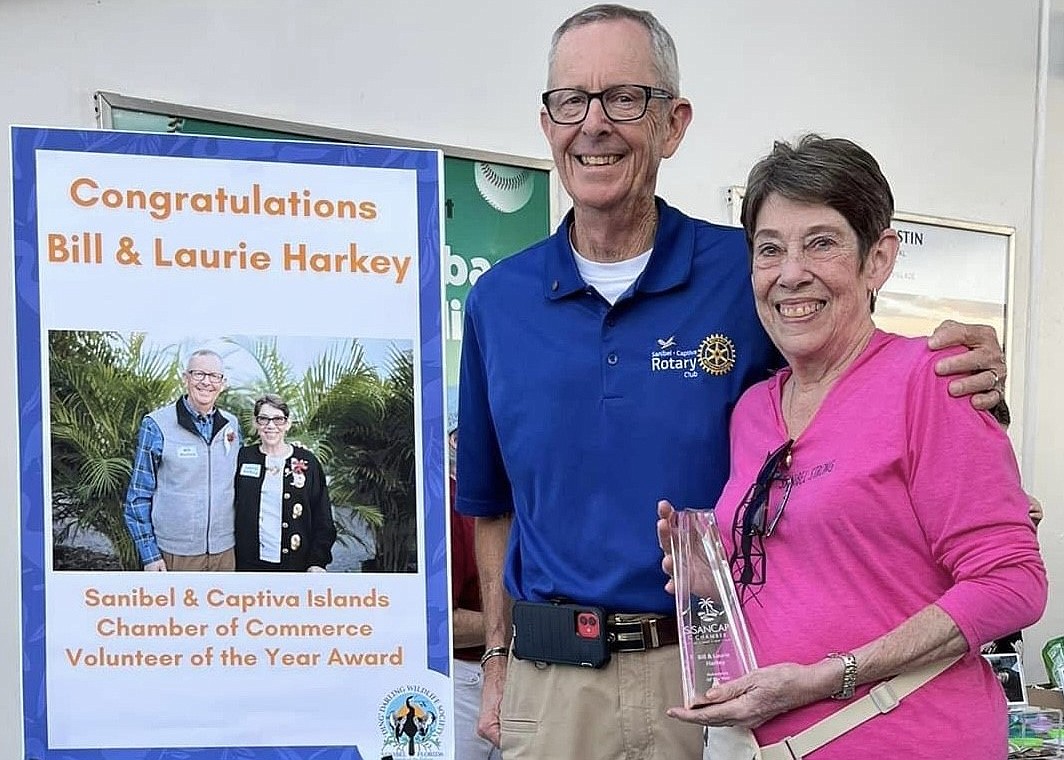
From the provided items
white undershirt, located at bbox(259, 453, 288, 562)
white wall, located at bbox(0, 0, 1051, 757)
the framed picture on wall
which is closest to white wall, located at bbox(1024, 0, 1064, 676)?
white wall, located at bbox(0, 0, 1051, 757)

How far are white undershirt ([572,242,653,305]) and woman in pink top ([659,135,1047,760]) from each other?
25cm

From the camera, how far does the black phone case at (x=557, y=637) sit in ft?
6.08

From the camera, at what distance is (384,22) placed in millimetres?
3047

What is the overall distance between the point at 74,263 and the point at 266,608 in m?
0.58

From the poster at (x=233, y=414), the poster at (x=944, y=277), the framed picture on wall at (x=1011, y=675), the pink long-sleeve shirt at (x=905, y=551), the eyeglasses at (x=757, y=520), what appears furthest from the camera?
the poster at (x=944, y=277)

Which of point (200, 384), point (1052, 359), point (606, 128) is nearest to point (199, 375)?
point (200, 384)

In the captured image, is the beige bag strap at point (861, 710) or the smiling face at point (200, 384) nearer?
the beige bag strap at point (861, 710)

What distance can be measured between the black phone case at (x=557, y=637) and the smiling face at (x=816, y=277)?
52cm

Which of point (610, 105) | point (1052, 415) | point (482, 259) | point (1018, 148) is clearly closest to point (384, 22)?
point (482, 259)

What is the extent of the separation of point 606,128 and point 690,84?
194 centimetres

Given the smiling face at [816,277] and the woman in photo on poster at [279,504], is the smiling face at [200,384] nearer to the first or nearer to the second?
the woman in photo on poster at [279,504]

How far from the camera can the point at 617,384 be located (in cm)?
188

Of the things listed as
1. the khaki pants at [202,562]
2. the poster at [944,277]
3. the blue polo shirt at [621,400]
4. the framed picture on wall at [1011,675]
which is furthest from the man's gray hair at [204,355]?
the poster at [944,277]

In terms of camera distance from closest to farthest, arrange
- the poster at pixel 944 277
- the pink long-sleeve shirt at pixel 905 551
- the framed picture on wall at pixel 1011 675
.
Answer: the pink long-sleeve shirt at pixel 905 551 → the framed picture on wall at pixel 1011 675 → the poster at pixel 944 277
